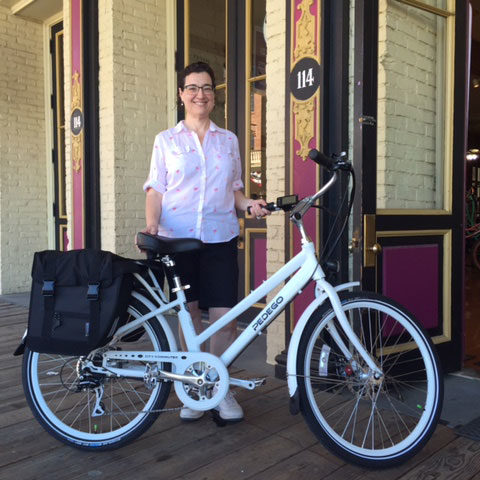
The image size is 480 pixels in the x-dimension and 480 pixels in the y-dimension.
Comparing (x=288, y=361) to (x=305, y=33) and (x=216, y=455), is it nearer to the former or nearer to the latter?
(x=216, y=455)

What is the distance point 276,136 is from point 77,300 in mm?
1556

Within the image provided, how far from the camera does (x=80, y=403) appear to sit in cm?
246

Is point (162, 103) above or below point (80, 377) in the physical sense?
above

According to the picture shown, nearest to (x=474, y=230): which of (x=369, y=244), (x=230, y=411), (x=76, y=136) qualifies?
(x=76, y=136)

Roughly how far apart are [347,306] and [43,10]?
5588mm

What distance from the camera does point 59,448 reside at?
2.06 metres

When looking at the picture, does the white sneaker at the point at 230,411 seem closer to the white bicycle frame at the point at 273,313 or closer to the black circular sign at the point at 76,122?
the white bicycle frame at the point at 273,313

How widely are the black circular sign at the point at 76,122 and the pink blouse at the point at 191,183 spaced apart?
261 centimetres

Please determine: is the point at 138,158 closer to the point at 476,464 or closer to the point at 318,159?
the point at 318,159

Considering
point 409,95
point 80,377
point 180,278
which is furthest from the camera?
point 409,95

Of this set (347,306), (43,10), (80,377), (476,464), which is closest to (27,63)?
(43,10)

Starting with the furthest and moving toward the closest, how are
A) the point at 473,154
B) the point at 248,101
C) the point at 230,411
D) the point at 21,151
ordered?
the point at 473,154, the point at 21,151, the point at 248,101, the point at 230,411

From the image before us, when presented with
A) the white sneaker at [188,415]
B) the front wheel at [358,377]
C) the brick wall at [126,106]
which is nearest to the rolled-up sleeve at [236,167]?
the front wheel at [358,377]

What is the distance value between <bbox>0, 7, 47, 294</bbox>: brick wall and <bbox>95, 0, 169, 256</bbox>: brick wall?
2218mm
